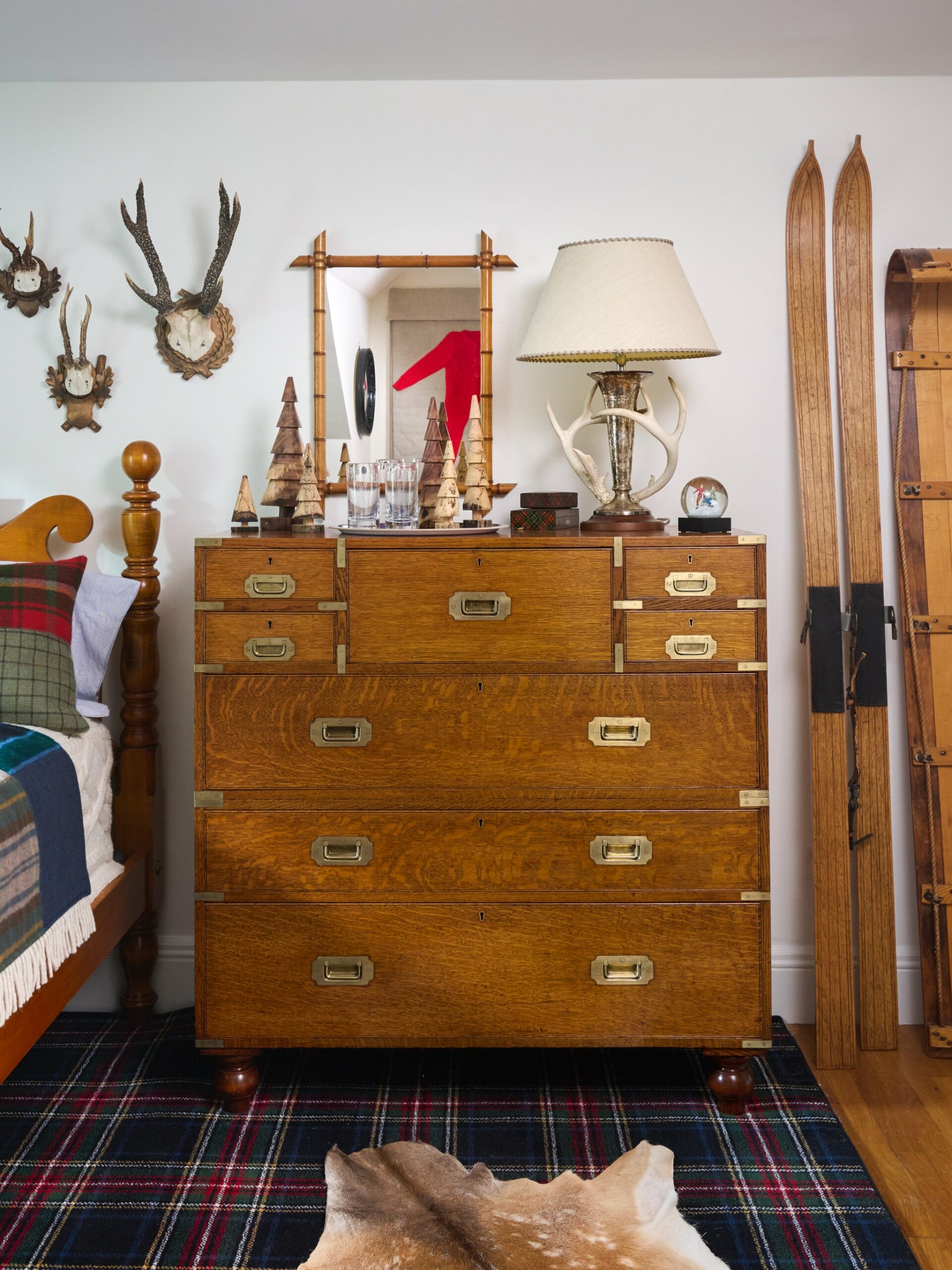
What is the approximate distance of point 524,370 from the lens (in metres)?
2.64

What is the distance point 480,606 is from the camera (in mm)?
2154

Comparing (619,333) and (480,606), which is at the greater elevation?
(619,333)

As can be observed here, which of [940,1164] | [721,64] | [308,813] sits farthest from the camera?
[721,64]

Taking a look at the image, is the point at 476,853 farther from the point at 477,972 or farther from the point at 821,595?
the point at 821,595

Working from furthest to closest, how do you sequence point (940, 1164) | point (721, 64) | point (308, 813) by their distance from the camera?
point (721, 64)
point (308, 813)
point (940, 1164)

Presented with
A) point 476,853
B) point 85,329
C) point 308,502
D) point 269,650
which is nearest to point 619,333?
point 308,502

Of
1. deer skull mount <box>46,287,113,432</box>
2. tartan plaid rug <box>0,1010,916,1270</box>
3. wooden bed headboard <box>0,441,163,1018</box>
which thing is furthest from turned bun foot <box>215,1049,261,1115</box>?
deer skull mount <box>46,287,113,432</box>

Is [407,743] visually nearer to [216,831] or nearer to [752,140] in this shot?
[216,831]

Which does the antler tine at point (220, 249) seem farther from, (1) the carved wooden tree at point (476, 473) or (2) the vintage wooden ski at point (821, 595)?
(2) the vintage wooden ski at point (821, 595)

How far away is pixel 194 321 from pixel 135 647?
825 mm

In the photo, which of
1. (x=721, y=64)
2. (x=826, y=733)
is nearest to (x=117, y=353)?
(x=721, y=64)

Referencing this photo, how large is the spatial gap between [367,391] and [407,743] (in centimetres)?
95

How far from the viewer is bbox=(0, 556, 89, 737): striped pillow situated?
2172 millimetres

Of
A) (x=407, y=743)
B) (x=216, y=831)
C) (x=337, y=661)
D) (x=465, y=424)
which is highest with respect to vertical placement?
(x=465, y=424)
